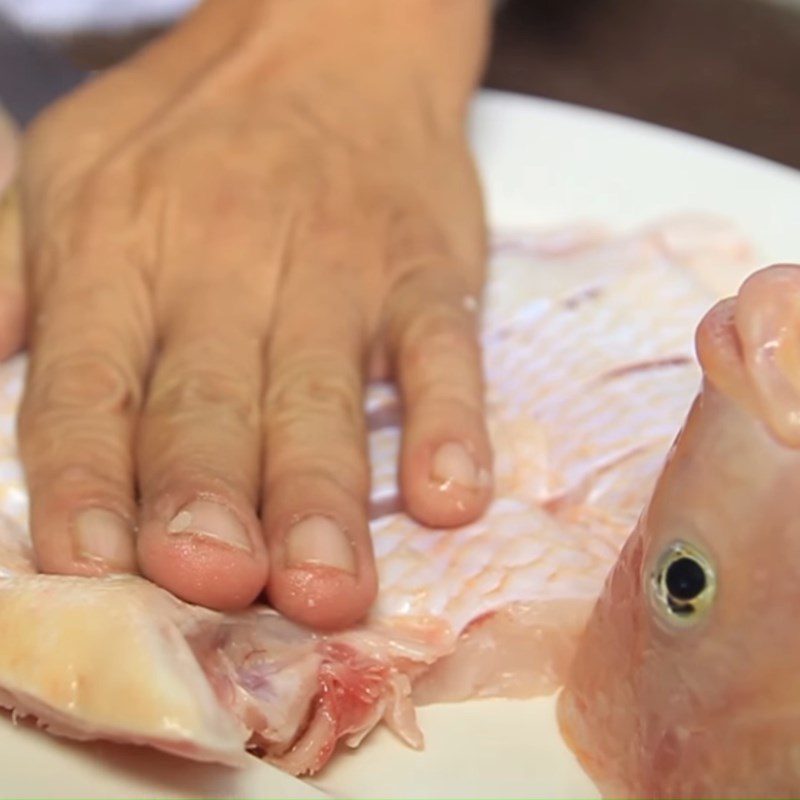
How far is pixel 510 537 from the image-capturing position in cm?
98

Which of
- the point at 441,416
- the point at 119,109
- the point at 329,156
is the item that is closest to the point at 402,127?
the point at 329,156

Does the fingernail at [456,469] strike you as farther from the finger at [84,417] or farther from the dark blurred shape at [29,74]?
the dark blurred shape at [29,74]

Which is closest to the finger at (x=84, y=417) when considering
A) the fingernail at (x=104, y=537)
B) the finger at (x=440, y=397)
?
the fingernail at (x=104, y=537)

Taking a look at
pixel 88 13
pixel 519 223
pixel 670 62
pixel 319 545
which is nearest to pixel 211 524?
pixel 319 545

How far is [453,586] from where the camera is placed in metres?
0.95

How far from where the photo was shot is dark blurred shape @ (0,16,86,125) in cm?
160

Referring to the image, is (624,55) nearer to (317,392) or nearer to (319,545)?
(317,392)

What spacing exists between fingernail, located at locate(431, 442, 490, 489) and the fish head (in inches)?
7.9

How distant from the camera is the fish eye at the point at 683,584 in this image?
0.73 metres

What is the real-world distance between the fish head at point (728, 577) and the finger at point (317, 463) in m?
0.19

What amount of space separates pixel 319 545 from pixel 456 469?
139 mm

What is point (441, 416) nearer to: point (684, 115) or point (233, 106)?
point (233, 106)

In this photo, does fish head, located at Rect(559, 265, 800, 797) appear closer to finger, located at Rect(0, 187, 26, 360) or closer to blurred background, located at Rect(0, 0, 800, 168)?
finger, located at Rect(0, 187, 26, 360)

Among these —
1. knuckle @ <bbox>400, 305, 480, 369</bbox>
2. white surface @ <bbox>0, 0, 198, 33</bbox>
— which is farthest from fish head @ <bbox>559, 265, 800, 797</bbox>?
white surface @ <bbox>0, 0, 198, 33</bbox>
